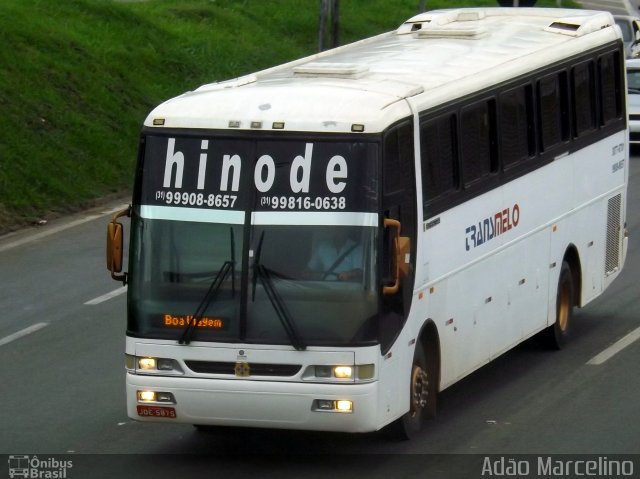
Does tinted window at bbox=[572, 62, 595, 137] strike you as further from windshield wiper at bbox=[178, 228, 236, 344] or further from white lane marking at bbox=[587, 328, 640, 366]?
windshield wiper at bbox=[178, 228, 236, 344]

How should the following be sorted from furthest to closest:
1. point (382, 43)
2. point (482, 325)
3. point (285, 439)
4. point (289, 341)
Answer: point (382, 43) → point (482, 325) → point (285, 439) → point (289, 341)

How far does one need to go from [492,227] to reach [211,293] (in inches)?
133

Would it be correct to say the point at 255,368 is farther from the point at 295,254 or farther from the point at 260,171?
the point at 260,171

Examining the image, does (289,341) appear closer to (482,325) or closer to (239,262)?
(239,262)

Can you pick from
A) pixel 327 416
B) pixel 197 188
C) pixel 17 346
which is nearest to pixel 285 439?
pixel 327 416

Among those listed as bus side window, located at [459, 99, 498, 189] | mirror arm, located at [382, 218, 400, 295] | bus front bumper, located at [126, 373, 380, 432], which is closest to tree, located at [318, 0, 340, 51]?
bus side window, located at [459, 99, 498, 189]

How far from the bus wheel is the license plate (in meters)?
5.43

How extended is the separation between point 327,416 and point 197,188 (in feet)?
5.90

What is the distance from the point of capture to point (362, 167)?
10539 millimetres

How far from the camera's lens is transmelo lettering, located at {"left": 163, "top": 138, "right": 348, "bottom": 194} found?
10.5 metres

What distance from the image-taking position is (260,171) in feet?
34.7

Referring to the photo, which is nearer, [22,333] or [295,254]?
[295,254]

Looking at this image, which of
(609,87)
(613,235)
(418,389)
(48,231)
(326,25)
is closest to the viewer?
(418,389)

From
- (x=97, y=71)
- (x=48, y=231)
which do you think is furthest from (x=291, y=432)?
(x=97, y=71)
